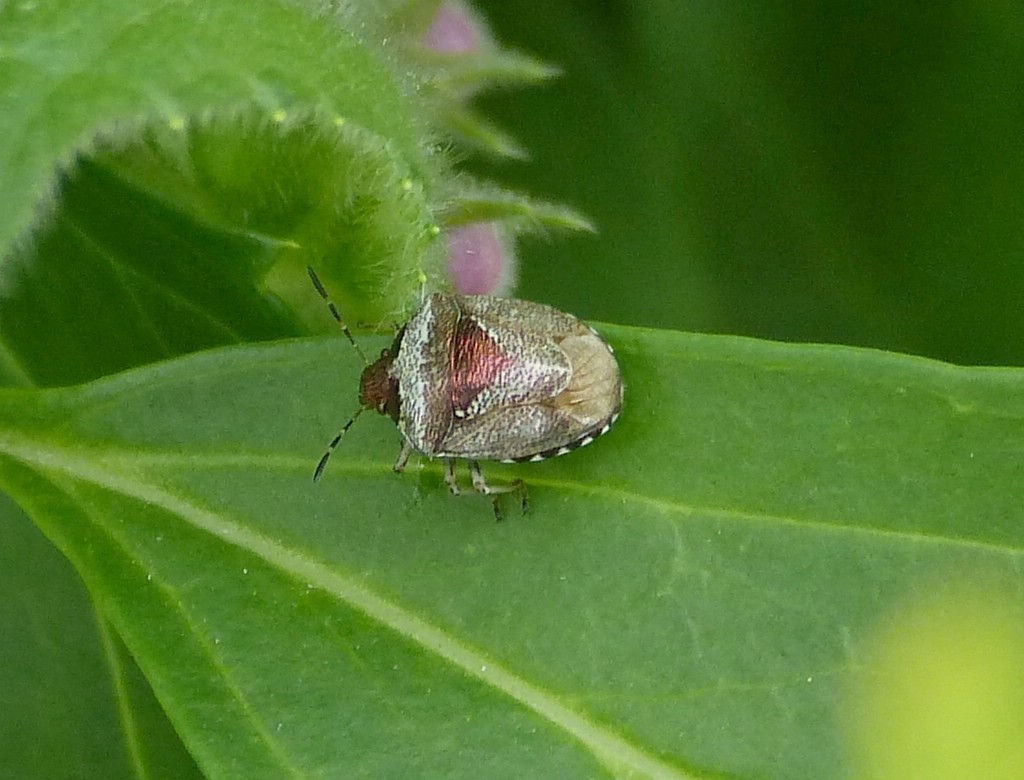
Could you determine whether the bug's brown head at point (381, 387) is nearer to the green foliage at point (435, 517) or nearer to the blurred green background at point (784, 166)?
the green foliage at point (435, 517)

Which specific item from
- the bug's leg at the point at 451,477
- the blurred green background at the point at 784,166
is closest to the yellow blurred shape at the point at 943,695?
Answer: the bug's leg at the point at 451,477

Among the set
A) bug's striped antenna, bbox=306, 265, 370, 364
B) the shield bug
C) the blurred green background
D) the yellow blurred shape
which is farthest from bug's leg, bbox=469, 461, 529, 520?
the blurred green background

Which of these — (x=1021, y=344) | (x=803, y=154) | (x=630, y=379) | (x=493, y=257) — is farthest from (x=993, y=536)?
(x=803, y=154)

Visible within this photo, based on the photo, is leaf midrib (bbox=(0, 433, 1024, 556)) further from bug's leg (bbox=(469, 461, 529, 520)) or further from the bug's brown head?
the bug's brown head

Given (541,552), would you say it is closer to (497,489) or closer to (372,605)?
(497,489)

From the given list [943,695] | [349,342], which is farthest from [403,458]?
[943,695]

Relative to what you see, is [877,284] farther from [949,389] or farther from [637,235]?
[949,389]
